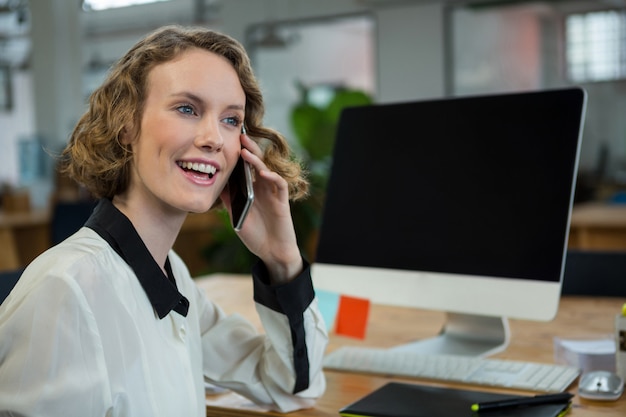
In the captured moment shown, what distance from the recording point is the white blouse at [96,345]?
1096 mm

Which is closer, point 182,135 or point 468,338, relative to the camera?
point 182,135

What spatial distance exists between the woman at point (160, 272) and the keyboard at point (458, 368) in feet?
0.56

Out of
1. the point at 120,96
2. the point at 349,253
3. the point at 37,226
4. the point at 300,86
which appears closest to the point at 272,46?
the point at 300,86

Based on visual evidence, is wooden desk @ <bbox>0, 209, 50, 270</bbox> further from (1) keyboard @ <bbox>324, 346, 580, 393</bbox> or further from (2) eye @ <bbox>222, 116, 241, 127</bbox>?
(2) eye @ <bbox>222, 116, 241, 127</bbox>

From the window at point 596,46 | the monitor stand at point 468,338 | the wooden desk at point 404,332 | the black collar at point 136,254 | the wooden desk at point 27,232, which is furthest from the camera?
the window at point 596,46

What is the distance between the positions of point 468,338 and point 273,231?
1.84 feet

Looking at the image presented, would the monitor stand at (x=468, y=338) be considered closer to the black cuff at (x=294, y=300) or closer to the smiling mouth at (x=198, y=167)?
the black cuff at (x=294, y=300)

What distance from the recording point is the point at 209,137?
4.33 feet

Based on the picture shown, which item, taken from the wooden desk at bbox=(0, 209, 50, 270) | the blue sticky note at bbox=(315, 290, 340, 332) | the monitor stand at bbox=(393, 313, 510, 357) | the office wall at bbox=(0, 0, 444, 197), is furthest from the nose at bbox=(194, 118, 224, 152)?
the office wall at bbox=(0, 0, 444, 197)

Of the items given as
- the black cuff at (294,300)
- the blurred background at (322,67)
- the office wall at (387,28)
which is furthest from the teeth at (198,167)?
the office wall at (387,28)

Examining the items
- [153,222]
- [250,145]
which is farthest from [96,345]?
[250,145]

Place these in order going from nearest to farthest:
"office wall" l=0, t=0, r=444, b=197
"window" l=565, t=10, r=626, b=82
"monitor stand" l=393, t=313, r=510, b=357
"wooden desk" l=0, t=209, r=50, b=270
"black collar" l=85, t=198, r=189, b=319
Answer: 1. "black collar" l=85, t=198, r=189, b=319
2. "monitor stand" l=393, t=313, r=510, b=357
3. "wooden desk" l=0, t=209, r=50, b=270
4. "window" l=565, t=10, r=626, b=82
5. "office wall" l=0, t=0, r=444, b=197

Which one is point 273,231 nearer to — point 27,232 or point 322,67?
point 27,232

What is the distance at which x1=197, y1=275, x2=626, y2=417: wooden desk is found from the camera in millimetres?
1503
